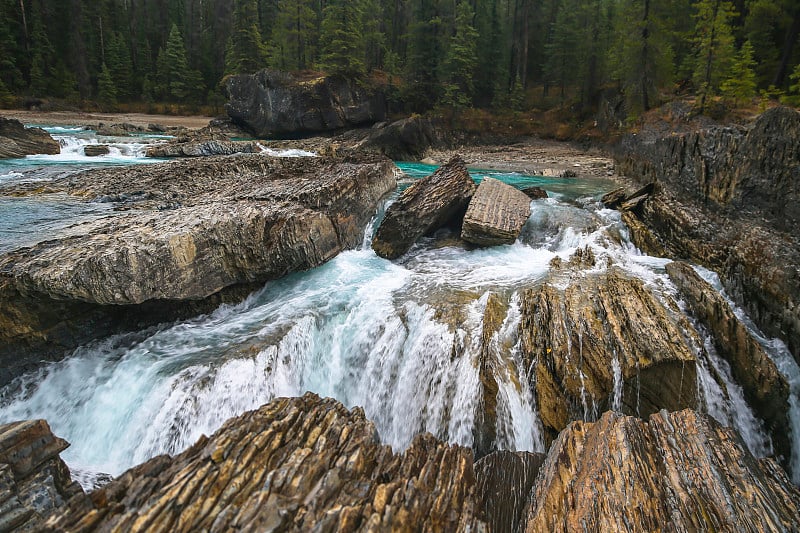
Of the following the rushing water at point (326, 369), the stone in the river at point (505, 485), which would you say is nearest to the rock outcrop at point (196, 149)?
the rushing water at point (326, 369)

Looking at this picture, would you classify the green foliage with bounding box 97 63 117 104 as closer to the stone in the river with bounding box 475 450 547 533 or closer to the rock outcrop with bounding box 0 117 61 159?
the rock outcrop with bounding box 0 117 61 159

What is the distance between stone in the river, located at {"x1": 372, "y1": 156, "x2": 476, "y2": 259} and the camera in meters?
11.6

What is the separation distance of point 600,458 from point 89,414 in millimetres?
7008

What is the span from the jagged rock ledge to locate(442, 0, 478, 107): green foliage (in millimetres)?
36907

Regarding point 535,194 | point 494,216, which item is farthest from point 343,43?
point 494,216

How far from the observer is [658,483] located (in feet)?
12.9

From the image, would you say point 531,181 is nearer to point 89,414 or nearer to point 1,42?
point 89,414

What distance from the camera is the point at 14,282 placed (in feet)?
19.8

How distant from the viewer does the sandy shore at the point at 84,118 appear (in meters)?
35.6

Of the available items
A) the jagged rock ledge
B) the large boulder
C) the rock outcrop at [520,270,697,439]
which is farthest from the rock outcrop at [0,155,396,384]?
the large boulder

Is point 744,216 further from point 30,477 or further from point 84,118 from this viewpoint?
point 84,118

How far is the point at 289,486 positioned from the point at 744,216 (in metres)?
9.86

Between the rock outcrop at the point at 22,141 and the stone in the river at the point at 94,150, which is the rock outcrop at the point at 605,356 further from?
the rock outcrop at the point at 22,141

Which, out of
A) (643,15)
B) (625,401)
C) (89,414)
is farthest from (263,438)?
(643,15)
